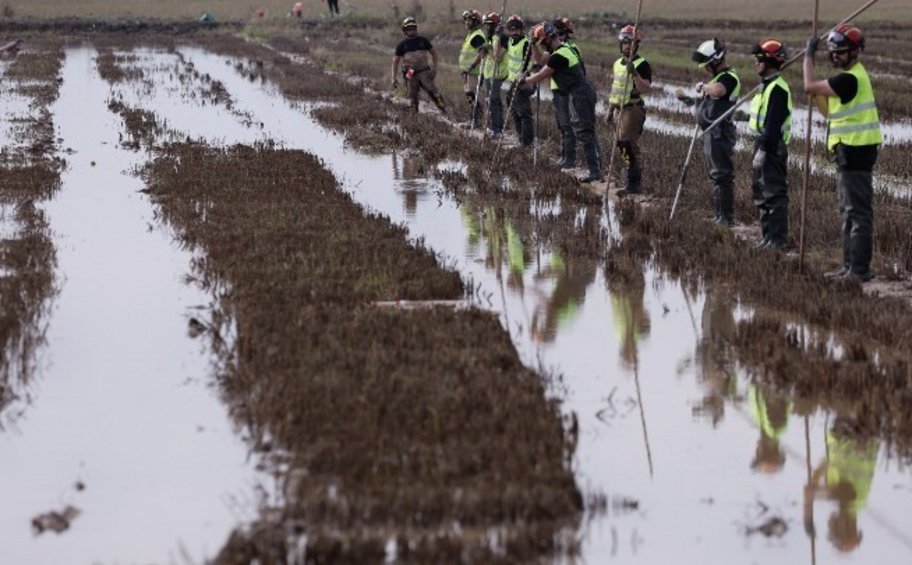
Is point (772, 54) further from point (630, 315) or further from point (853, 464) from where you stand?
point (853, 464)

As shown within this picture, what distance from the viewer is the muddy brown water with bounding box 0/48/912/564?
672 cm

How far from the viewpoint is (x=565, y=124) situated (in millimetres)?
18406

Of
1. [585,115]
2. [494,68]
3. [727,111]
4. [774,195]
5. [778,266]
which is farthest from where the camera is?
[494,68]

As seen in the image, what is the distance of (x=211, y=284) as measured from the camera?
1173cm

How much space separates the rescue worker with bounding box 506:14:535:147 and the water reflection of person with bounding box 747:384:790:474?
10.9 m

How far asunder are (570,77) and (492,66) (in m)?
4.96

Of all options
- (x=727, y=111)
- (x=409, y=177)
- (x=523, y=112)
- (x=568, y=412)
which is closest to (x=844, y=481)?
(x=568, y=412)

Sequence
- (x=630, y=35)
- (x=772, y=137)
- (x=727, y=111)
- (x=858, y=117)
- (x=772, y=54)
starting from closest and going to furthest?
(x=858, y=117) → (x=772, y=54) → (x=772, y=137) → (x=727, y=111) → (x=630, y=35)

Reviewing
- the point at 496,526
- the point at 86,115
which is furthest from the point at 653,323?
the point at 86,115

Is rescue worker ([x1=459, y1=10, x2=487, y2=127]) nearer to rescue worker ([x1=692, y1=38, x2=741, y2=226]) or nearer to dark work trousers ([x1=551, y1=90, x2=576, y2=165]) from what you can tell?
dark work trousers ([x1=551, y1=90, x2=576, y2=165])

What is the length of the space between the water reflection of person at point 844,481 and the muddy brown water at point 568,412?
0.06 ft

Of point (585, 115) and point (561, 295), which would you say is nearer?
point (561, 295)

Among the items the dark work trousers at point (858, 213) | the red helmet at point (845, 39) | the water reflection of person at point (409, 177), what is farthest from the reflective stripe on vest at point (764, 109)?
the water reflection of person at point (409, 177)

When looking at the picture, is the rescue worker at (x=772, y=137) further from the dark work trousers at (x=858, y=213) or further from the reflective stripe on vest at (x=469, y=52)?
the reflective stripe on vest at (x=469, y=52)
